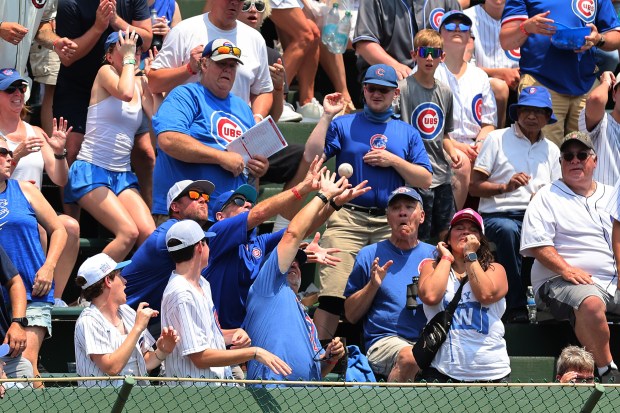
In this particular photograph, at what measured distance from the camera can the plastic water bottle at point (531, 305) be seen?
9.41m

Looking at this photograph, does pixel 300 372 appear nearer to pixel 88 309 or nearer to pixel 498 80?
pixel 88 309

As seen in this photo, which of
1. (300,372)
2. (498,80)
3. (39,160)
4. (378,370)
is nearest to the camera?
(300,372)

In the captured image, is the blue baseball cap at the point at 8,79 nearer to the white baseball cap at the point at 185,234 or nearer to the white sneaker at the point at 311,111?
the white baseball cap at the point at 185,234

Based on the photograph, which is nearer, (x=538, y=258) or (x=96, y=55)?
(x=538, y=258)

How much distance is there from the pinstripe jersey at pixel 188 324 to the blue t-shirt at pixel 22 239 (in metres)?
1.19

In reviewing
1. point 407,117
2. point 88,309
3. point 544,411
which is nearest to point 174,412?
point 88,309

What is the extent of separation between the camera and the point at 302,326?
293 inches

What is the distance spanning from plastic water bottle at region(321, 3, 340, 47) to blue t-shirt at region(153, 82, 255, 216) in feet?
8.17

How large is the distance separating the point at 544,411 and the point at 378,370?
4.58 feet

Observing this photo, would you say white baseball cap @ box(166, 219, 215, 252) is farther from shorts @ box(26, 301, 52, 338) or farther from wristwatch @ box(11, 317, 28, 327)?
shorts @ box(26, 301, 52, 338)

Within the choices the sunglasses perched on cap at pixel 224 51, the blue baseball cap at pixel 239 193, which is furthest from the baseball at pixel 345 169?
the sunglasses perched on cap at pixel 224 51

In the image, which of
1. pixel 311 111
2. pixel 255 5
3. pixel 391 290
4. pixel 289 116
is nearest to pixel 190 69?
pixel 255 5

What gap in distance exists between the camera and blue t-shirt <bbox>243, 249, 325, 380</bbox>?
734 cm

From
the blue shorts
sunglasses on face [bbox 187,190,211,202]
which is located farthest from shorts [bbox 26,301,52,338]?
the blue shorts
